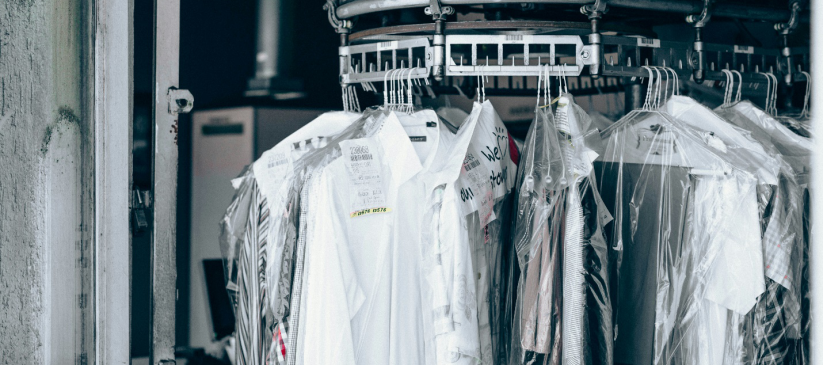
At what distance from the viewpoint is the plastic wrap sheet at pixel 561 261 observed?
133cm

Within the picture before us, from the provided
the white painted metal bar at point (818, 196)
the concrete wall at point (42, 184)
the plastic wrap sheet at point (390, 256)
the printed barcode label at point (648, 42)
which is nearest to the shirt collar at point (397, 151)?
the plastic wrap sheet at point (390, 256)

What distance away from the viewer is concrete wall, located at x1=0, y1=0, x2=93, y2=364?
136 cm

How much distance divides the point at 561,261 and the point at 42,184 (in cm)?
109

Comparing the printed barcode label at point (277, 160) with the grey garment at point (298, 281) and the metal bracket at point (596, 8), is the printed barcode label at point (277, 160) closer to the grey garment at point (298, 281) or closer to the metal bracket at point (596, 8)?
the grey garment at point (298, 281)

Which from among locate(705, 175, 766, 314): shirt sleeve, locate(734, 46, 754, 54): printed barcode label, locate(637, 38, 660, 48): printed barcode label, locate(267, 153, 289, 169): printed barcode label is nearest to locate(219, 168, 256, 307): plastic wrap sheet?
locate(267, 153, 289, 169): printed barcode label

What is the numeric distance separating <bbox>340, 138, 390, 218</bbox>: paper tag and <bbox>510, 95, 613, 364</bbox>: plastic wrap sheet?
0.32 meters

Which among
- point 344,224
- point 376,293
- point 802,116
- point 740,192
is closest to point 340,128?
point 344,224

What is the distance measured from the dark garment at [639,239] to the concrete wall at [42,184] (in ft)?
3.88

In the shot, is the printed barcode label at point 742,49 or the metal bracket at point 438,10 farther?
the printed barcode label at point 742,49

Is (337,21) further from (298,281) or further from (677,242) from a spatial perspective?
(677,242)

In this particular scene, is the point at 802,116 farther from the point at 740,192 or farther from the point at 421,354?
the point at 421,354

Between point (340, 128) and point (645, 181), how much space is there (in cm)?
77

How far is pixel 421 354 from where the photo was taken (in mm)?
1563

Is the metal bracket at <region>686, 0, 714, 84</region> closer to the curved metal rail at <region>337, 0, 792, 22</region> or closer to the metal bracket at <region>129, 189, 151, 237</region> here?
the curved metal rail at <region>337, 0, 792, 22</region>
